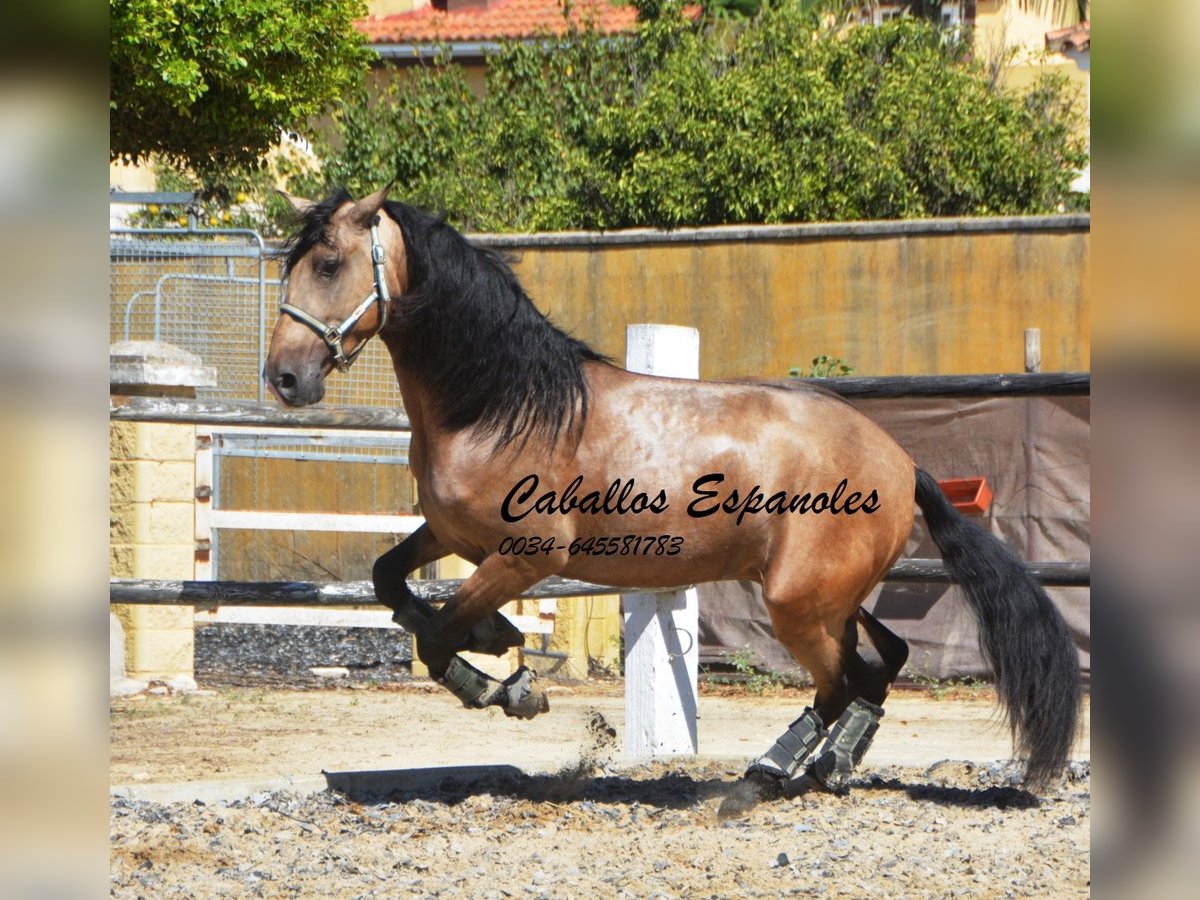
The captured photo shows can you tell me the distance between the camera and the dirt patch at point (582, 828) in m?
3.06

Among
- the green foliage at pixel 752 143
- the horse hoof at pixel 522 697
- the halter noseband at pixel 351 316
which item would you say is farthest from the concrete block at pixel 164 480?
the green foliage at pixel 752 143

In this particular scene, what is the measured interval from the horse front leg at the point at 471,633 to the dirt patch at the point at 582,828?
0.35m

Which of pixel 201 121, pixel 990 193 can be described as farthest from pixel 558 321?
pixel 990 193

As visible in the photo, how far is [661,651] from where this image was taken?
4742 mm

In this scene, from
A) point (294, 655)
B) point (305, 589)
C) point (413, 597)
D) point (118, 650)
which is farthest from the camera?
point (294, 655)

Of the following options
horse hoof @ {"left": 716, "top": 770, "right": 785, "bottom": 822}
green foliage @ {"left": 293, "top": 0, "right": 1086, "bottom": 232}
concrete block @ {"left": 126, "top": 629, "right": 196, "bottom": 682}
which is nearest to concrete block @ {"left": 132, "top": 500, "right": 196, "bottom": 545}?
concrete block @ {"left": 126, "top": 629, "right": 196, "bottom": 682}

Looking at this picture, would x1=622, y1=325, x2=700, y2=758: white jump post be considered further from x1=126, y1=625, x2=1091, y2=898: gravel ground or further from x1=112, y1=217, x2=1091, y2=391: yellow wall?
x1=112, y1=217, x2=1091, y2=391: yellow wall

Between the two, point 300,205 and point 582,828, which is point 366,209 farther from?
point 582,828

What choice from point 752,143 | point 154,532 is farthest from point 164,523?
point 752,143

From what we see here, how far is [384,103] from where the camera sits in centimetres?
1484

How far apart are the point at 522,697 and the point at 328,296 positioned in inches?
51.9

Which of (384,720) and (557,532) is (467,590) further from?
(384,720)

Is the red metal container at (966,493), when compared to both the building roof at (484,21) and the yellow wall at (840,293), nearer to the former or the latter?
the yellow wall at (840,293)

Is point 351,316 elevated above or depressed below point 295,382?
above
